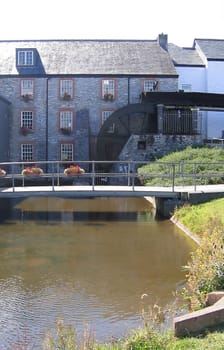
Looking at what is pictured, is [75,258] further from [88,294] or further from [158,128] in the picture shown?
[158,128]

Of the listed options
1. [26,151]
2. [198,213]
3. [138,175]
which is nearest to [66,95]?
[26,151]

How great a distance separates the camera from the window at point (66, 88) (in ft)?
104

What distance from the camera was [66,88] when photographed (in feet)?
105

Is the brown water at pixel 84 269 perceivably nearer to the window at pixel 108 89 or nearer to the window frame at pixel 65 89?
the window frame at pixel 65 89

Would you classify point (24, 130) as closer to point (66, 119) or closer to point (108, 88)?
point (66, 119)

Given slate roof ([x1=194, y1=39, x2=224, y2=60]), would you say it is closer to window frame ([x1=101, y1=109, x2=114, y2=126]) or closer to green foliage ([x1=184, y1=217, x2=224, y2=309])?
window frame ([x1=101, y1=109, x2=114, y2=126])

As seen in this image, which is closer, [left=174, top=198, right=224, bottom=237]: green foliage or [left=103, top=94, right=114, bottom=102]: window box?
[left=174, top=198, right=224, bottom=237]: green foliage

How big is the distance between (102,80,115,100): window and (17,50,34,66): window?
15.4 feet

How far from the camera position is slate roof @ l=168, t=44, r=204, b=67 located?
35938mm

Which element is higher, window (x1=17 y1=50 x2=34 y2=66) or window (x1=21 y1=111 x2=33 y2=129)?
window (x1=17 y1=50 x2=34 y2=66)

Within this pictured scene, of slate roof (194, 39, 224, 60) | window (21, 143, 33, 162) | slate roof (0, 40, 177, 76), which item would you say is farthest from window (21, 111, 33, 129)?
slate roof (194, 39, 224, 60)

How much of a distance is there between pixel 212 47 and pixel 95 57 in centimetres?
905

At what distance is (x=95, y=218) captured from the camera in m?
17.3

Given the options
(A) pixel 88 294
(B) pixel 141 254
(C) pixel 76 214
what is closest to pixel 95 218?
(C) pixel 76 214
